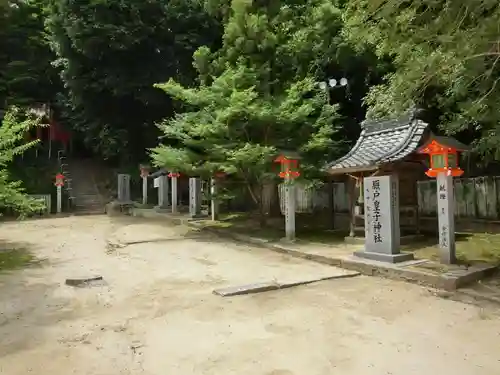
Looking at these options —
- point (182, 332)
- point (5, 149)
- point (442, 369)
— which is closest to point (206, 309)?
point (182, 332)

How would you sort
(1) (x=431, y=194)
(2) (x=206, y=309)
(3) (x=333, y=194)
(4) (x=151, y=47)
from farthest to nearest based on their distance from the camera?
1. (4) (x=151, y=47)
2. (3) (x=333, y=194)
3. (1) (x=431, y=194)
4. (2) (x=206, y=309)

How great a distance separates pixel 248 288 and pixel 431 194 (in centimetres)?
894

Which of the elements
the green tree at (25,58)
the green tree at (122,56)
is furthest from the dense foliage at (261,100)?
the green tree at (25,58)

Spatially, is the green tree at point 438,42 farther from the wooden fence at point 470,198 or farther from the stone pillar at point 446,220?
the wooden fence at point 470,198

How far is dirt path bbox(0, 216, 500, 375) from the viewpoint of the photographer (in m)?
4.08

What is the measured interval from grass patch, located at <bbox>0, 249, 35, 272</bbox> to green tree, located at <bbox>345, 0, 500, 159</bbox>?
871 centimetres

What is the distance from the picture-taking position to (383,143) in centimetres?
1134

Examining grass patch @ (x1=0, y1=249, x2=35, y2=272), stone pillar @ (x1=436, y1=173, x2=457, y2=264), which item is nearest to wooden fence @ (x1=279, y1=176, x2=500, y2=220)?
stone pillar @ (x1=436, y1=173, x2=457, y2=264)

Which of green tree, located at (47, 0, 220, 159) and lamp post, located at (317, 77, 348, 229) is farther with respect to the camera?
green tree, located at (47, 0, 220, 159)

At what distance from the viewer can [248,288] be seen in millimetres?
6797

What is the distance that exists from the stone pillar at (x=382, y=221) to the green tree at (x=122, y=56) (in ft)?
57.3

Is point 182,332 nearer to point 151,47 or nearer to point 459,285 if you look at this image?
point 459,285

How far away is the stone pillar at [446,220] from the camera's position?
804cm

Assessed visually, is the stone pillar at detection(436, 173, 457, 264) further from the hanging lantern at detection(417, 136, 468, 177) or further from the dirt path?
the dirt path
